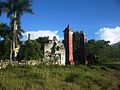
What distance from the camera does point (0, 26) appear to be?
51.8 meters

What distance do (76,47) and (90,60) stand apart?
22.5ft

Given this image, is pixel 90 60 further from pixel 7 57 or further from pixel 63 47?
pixel 7 57

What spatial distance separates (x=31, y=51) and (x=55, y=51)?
19.6ft

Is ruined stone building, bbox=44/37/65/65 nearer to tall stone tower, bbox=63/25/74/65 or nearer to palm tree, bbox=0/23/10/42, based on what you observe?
tall stone tower, bbox=63/25/74/65

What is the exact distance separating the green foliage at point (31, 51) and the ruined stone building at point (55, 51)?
2.55 meters

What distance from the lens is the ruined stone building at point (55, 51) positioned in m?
51.3

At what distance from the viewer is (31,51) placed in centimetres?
4784

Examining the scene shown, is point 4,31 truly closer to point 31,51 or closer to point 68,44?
point 31,51

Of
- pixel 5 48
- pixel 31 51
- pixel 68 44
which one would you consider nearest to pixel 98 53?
pixel 68 44

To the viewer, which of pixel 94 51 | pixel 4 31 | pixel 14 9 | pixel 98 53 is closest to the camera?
pixel 14 9

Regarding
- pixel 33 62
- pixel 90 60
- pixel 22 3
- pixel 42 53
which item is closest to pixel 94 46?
pixel 90 60

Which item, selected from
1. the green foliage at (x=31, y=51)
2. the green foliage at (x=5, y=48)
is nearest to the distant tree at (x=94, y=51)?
the green foliage at (x=31, y=51)

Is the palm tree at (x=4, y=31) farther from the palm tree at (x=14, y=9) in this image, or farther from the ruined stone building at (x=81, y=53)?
the ruined stone building at (x=81, y=53)

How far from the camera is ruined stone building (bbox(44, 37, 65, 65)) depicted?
2021 inches
